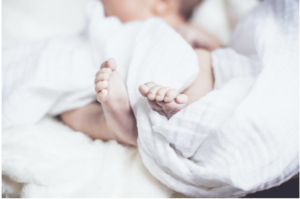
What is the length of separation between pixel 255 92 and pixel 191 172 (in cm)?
18

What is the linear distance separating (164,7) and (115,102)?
62 centimetres

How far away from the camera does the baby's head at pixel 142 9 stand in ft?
3.23

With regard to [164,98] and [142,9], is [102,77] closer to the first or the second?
[164,98]

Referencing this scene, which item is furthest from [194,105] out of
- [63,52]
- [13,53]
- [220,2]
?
[220,2]

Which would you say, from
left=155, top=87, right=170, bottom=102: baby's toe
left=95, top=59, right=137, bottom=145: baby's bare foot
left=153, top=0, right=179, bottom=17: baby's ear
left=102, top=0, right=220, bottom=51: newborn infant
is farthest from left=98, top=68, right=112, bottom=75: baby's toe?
left=153, top=0, right=179, bottom=17: baby's ear

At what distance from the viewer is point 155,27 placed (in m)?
0.71

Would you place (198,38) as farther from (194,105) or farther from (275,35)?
(194,105)

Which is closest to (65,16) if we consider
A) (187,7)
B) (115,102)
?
(187,7)

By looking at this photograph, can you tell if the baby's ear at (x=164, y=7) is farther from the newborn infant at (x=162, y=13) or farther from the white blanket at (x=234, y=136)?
the white blanket at (x=234, y=136)

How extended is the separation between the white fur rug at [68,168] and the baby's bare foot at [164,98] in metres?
0.15

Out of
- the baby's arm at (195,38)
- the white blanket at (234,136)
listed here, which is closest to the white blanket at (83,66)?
the white blanket at (234,136)

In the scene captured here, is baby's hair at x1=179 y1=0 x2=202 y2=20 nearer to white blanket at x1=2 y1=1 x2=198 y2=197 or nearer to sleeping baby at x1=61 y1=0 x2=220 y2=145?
sleeping baby at x1=61 y1=0 x2=220 y2=145

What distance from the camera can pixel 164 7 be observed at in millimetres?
1036

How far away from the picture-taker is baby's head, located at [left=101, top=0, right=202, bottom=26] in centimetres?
98
